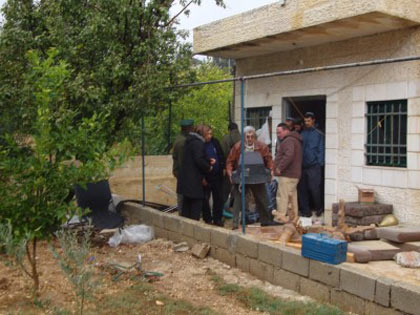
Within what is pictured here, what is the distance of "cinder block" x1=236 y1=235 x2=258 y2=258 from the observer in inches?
245

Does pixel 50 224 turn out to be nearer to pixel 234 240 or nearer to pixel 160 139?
pixel 234 240

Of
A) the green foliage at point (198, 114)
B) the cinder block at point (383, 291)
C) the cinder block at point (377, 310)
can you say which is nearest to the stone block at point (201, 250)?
the cinder block at point (377, 310)

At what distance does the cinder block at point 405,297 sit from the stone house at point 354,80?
2886 mm

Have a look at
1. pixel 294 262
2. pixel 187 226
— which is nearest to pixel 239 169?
pixel 187 226

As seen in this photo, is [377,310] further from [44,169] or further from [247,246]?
[44,169]

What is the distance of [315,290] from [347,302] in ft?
1.45

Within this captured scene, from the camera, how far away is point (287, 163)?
25.7ft

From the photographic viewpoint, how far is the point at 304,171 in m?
8.73

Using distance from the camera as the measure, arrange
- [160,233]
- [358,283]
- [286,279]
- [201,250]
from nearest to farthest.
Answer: [358,283] → [286,279] → [201,250] → [160,233]

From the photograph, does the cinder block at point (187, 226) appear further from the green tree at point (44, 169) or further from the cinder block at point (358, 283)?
the cinder block at point (358, 283)

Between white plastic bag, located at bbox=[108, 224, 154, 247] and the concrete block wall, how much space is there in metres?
0.44

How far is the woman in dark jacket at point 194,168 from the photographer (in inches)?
295

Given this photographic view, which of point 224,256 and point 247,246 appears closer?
point 247,246

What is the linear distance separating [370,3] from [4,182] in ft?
16.2
